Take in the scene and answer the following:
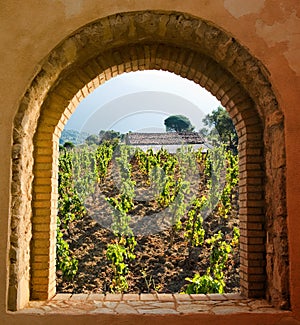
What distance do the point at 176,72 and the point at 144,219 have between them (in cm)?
455

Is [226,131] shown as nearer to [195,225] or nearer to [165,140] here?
[165,140]

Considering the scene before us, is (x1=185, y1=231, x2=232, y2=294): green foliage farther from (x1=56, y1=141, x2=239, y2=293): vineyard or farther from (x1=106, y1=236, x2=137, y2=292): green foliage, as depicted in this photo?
(x1=106, y1=236, x2=137, y2=292): green foliage

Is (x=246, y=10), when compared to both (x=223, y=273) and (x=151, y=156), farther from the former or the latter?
(x=151, y=156)

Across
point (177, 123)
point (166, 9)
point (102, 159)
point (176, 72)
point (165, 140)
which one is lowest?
point (102, 159)

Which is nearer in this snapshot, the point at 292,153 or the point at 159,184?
the point at 292,153

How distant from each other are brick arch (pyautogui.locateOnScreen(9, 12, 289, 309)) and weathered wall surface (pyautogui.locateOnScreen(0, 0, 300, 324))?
54 millimetres

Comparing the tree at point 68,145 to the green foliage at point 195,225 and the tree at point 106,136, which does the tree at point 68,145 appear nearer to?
the tree at point 106,136

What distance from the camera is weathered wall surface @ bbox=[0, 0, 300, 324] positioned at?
267 cm

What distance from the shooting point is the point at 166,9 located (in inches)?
108


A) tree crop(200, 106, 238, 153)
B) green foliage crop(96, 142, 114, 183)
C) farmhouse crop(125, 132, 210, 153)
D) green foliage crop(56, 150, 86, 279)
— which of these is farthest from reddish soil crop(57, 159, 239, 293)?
farmhouse crop(125, 132, 210, 153)

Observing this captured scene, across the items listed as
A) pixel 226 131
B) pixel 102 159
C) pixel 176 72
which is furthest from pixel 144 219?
pixel 226 131

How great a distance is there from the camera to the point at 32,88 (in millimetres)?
2719

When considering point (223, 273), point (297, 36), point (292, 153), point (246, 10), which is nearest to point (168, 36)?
point (246, 10)

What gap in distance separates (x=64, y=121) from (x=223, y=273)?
466 cm
